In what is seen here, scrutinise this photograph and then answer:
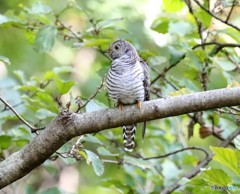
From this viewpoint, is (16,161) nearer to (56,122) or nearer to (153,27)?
(56,122)

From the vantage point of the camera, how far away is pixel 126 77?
11.3ft

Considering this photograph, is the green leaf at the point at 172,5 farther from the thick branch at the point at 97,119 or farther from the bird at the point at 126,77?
the thick branch at the point at 97,119

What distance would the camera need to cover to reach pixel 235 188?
2682 millimetres

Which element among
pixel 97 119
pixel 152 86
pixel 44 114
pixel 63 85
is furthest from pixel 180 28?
pixel 97 119

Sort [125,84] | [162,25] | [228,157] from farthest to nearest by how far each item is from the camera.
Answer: [162,25], [125,84], [228,157]

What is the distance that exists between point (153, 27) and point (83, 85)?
2.57m

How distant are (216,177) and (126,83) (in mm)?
1021

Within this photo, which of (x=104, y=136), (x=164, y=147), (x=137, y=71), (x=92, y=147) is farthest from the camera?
(x=92, y=147)

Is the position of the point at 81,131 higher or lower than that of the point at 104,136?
lower

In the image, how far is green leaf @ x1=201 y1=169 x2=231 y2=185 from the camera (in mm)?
2580

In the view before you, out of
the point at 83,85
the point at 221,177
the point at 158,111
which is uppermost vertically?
the point at 83,85

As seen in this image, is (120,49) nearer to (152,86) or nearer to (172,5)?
(152,86)

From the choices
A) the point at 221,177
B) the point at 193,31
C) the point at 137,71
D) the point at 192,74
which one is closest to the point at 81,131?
the point at 221,177

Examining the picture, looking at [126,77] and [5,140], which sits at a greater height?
[126,77]
